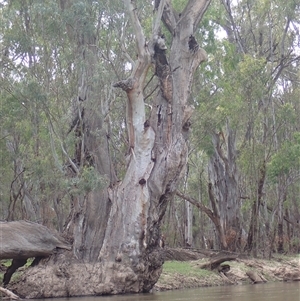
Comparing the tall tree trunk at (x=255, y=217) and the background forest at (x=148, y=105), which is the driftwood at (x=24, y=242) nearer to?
the background forest at (x=148, y=105)

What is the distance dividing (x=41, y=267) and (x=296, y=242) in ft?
63.5

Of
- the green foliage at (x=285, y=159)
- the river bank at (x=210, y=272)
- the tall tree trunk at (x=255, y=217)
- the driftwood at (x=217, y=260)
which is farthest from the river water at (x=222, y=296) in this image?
the green foliage at (x=285, y=159)

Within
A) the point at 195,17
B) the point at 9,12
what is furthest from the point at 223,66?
the point at 9,12

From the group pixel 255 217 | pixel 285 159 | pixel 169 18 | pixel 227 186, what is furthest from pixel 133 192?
pixel 227 186

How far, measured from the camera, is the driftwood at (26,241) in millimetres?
13711

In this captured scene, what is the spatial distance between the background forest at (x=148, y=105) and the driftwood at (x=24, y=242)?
134cm

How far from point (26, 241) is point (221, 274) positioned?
22.6ft

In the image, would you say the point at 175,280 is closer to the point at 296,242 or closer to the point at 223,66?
the point at 223,66

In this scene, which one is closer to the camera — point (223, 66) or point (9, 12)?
point (9, 12)

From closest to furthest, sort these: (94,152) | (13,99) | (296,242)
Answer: (94,152) < (13,99) < (296,242)

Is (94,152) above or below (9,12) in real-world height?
below

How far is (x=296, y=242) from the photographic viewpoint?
31.0m

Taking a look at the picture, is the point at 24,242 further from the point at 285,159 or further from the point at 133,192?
the point at 285,159

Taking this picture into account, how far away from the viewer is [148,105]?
18.3m
